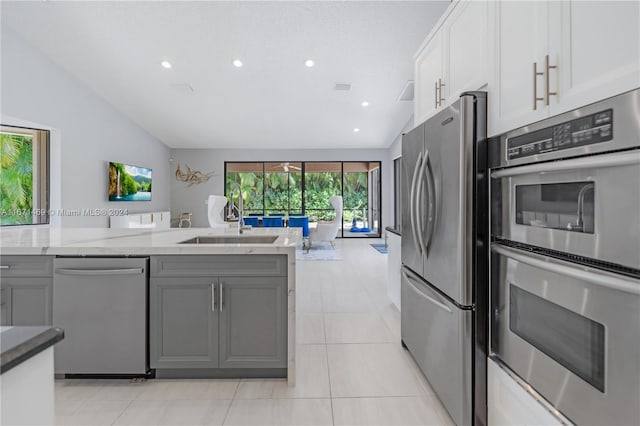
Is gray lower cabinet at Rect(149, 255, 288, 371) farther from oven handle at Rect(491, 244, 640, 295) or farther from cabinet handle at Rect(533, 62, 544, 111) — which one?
cabinet handle at Rect(533, 62, 544, 111)

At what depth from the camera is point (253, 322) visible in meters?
2.07

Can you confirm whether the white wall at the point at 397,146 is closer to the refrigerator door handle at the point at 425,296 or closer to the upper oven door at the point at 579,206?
the refrigerator door handle at the point at 425,296

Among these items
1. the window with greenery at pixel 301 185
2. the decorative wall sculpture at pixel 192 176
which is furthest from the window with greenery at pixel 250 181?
the decorative wall sculpture at pixel 192 176

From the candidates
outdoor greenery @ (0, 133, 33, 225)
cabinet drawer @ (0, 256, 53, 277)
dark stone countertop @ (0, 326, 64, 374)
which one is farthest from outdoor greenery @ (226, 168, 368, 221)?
dark stone countertop @ (0, 326, 64, 374)

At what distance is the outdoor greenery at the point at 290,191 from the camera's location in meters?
9.66

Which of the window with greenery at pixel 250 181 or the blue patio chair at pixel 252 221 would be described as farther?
the window with greenery at pixel 250 181

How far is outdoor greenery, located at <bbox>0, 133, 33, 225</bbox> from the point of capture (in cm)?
470

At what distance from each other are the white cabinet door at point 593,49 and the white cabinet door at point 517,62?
0.06 m

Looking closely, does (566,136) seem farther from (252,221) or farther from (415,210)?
(252,221)

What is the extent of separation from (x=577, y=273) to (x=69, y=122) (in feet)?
20.9

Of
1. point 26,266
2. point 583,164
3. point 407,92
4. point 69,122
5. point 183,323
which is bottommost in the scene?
point 183,323

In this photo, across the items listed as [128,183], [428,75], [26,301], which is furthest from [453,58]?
[128,183]

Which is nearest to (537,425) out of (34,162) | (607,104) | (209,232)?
(607,104)

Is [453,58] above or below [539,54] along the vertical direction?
above
